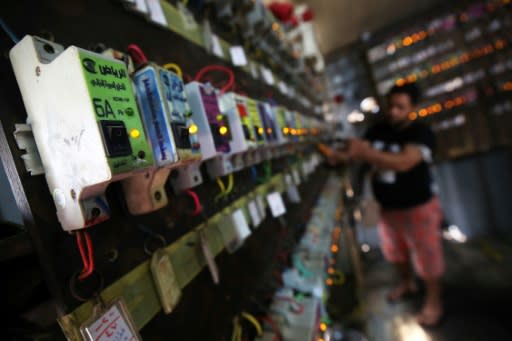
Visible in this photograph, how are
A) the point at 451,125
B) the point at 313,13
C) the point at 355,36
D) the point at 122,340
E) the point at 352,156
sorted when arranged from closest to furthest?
the point at 122,340, the point at 352,156, the point at 313,13, the point at 451,125, the point at 355,36

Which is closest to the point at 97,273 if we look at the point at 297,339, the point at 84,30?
the point at 84,30

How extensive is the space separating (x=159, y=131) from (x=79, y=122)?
130mm

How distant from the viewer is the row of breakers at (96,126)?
373mm

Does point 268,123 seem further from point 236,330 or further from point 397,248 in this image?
point 397,248

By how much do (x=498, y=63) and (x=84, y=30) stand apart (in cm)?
434

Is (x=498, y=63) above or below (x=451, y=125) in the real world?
above

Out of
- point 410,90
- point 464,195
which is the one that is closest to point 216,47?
point 410,90

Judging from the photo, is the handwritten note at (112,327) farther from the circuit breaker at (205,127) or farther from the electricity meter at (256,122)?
the electricity meter at (256,122)

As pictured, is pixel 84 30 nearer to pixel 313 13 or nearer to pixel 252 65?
pixel 252 65

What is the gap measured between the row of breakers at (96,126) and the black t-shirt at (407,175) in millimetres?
1906

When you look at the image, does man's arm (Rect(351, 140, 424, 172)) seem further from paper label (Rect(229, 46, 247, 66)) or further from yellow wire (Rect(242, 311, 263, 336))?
yellow wire (Rect(242, 311, 263, 336))

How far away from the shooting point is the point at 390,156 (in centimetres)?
180

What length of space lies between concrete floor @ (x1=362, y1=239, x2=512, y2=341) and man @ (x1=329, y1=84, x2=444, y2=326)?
0.42ft

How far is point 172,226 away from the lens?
670 mm
